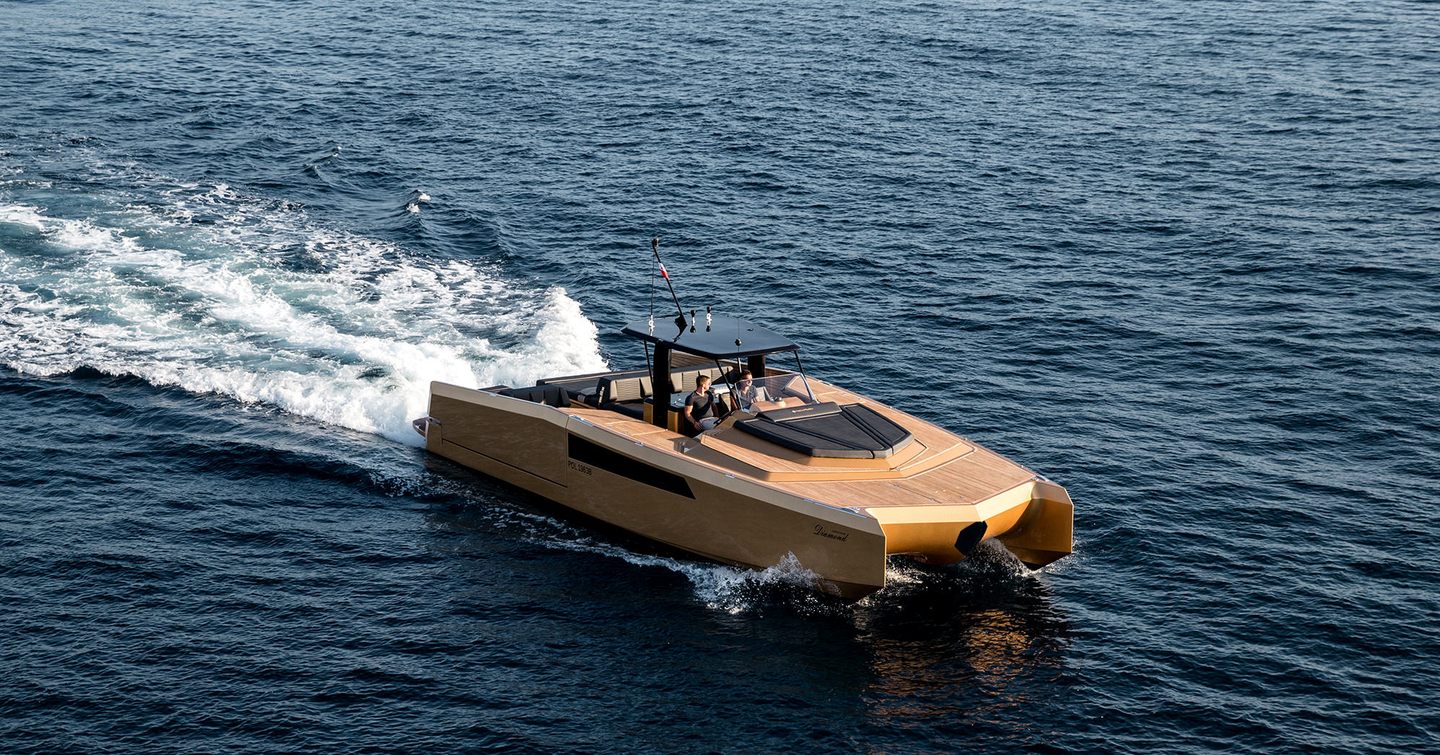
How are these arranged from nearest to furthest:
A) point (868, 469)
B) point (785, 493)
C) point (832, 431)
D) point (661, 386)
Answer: point (785, 493) < point (868, 469) < point (832, 431) < point (661, 386)

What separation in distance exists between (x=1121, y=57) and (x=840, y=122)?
1504 centimetres

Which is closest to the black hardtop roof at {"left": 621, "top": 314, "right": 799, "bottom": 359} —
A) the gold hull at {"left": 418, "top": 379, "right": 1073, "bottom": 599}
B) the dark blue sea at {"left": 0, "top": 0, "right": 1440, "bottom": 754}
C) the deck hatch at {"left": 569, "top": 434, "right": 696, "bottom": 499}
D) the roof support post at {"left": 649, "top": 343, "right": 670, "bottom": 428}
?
the roof support post at {"left": 649, "top": 343, "right": 670, "bottom": 428}

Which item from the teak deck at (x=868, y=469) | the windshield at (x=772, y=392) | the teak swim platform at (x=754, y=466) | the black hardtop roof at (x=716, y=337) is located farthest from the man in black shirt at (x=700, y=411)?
the black hardtop roof at (x=716, y=337)

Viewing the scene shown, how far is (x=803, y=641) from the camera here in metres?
22.6

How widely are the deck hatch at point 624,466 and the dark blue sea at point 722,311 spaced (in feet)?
4.40

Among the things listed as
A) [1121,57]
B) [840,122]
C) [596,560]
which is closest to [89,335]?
[596,560]

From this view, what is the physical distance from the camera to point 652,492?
25.3 m

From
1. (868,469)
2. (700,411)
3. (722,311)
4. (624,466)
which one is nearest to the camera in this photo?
(868,469)

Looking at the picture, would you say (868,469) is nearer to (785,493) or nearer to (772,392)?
(785,493)

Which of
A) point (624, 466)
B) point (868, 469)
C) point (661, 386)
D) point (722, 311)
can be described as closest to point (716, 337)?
point (661, 386)

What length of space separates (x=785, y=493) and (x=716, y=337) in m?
4.45

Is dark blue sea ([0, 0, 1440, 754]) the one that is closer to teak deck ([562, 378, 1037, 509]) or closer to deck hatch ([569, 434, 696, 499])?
deck hatch ([569, 434, 696, 499])

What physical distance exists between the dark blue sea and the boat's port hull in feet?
1.78

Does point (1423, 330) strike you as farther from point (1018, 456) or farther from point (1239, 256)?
point (1018, 456)
